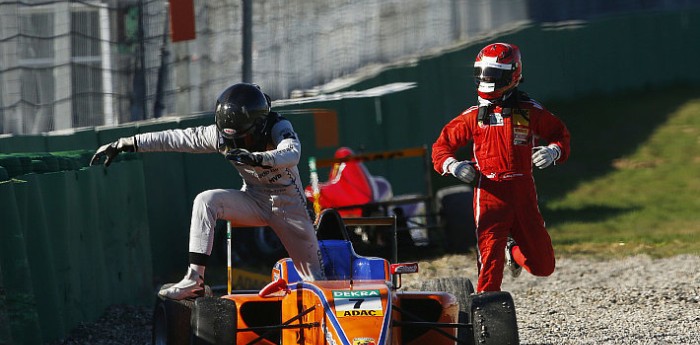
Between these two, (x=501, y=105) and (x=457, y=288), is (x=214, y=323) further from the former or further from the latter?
(x=501, y=105)

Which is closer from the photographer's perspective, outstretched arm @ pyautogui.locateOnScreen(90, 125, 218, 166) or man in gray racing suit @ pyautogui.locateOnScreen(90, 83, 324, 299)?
man in gray racing suit @ pyautogui.locateOnScreen(90, 83, 324, 299)

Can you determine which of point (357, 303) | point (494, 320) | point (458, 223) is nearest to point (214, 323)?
point (357, 303)

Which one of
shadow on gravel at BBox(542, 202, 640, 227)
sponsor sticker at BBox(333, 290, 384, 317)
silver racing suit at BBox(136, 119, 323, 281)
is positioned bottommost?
shadow on gravel at BBox(542, 202, 640, 227)

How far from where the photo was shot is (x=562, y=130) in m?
9.30

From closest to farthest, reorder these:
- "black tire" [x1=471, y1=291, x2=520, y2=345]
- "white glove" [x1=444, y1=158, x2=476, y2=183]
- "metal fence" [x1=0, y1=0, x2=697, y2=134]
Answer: "black tire" [x1=471, y1=291, x2=520, y2=345]
"white glove" [x1=444, y1=158, x2=476, y2=183]
"metal fence" [x1=0, y1=0, x2=697, y2=134]

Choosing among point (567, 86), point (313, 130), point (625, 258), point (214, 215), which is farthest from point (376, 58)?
point (214, 215)

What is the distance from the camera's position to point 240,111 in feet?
26.7

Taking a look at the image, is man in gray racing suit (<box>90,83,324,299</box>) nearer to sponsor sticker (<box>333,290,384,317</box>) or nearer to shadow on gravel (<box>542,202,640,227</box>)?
sponsor sticker (<box>333,290,384,317</box>)

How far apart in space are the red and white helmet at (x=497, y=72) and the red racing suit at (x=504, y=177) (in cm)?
11

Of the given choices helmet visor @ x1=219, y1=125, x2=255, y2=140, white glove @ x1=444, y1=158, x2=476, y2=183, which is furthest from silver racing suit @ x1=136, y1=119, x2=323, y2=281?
white glove @ x1=444, y1=158, x2=476, y2=183

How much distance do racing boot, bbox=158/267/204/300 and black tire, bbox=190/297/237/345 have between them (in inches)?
20.0

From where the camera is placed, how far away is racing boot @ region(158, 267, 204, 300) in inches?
307

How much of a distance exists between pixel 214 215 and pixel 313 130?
325 inches

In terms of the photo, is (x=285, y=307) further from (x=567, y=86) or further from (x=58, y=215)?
(x=567, y=86)
